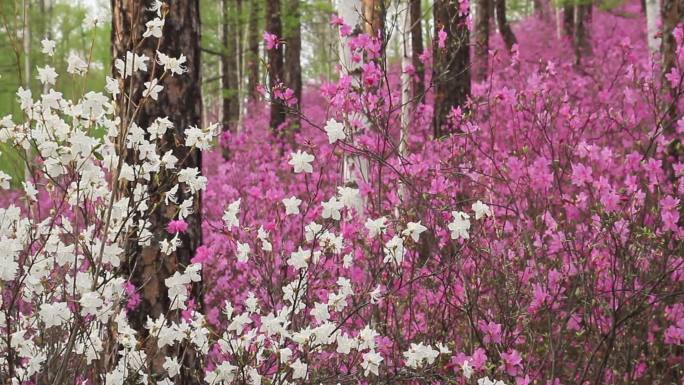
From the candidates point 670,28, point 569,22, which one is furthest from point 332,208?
point 569,22

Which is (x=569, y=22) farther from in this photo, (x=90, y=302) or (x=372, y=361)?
(x=90, y=302)

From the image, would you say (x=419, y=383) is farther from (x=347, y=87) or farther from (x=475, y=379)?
(x=347, y=87)

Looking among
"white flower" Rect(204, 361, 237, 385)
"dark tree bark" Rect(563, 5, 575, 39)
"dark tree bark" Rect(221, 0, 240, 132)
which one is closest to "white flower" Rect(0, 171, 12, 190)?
"white flower" Rect(204, 361, 237, 385)

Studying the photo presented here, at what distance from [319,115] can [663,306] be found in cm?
1328

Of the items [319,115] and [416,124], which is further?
[319,115]

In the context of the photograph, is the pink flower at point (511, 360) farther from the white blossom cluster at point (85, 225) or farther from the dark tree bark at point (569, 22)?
the dark tree bark at point (569, 22)

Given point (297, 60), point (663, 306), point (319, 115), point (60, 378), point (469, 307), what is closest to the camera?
point (60, 378)

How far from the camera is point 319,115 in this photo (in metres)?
16.5

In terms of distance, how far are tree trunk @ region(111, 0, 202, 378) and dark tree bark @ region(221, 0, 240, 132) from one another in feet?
31.9

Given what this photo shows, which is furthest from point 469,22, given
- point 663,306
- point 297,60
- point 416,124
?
point 297,60

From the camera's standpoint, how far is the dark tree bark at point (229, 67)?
46.0 feet

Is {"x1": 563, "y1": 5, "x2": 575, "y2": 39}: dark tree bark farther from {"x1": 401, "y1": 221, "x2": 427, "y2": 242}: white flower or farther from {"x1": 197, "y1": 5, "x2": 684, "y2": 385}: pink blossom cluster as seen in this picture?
{"x1": 401, "y1": 221, "x2": 427, "y2": 242}: white flower

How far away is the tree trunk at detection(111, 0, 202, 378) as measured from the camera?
3.39 metres

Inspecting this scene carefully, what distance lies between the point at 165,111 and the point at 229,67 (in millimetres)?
13560
